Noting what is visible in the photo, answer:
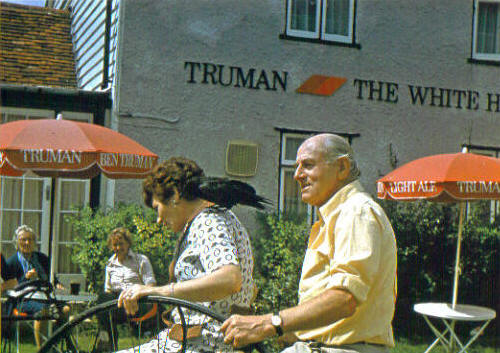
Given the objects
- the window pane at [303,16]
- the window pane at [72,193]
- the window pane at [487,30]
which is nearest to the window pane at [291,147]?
the window pane at [303,16]

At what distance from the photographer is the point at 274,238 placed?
9.38 m

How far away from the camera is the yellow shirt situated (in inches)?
97.6

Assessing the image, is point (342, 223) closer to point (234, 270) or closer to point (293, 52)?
point (234, 270)

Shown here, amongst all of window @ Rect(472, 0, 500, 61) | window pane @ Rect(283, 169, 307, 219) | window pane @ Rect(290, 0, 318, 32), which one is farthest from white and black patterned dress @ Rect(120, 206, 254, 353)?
window @ Rect(472, 0, 500, 61)

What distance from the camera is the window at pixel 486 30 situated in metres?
12.3

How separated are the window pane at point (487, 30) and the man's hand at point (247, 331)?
441 inches

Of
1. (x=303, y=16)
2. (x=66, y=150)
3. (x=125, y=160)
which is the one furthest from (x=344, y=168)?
(x=303, y=16)

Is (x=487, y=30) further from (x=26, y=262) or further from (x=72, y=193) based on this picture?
(x=26, y=262)

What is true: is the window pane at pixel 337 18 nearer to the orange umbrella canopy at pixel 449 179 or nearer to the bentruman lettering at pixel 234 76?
the bentruman lettering at pixel 234 76

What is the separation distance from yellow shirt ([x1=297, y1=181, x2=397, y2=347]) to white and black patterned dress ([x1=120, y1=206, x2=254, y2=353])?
37 centimetres

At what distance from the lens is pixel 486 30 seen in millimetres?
12516

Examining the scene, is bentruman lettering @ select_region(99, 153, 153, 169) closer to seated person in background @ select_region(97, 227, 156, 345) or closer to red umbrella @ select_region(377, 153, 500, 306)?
seated person in background @ select_region(97, 227, 156, 345)

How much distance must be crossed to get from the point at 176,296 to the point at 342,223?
764mm

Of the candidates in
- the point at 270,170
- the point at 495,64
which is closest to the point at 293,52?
the point at 270,170
